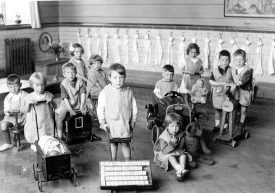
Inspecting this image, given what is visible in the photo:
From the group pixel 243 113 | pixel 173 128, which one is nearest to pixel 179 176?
pixel 173 128

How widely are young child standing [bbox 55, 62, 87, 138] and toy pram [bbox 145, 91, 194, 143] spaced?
1166 mm

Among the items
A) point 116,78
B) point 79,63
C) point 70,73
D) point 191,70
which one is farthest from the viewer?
point 191,70

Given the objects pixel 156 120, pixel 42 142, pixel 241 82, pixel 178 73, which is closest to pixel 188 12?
pixel 178 73

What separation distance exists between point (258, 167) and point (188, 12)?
5279 mm

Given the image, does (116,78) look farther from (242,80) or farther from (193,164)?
(242,80)

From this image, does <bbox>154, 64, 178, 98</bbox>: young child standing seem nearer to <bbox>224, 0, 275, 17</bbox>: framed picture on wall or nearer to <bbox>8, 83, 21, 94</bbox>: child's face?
<bbox>8, 83, 21, 94</bbox>: child's face

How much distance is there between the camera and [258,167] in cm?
552

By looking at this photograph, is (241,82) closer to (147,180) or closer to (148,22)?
(147,180)

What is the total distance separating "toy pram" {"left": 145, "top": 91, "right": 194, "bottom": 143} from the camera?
5750 millimetres

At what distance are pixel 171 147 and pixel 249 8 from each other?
16.1 ft

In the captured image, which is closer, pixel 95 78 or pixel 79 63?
pixel 95 78

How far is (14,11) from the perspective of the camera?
1079 cm

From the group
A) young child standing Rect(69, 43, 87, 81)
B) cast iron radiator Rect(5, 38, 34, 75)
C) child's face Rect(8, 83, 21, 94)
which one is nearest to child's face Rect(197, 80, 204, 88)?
young child standing Rect(69, 43, 87, 81)

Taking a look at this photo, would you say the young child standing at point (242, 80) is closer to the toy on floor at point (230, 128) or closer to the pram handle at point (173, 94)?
A: the toy on floor at point (230, 128)
